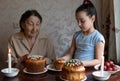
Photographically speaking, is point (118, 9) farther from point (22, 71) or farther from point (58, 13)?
point (22, 71)

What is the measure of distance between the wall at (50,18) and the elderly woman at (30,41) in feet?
2.06

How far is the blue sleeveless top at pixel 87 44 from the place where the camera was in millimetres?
1958

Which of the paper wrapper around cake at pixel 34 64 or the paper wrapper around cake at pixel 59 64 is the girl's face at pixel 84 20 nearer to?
the paper wrapper around cake at pixel 59 64

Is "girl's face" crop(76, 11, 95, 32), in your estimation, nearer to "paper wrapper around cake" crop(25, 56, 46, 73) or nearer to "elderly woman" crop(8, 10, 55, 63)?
"paper wrapper around cake" crop(25, 56, 46, 73)

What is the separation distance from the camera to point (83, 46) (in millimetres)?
2020

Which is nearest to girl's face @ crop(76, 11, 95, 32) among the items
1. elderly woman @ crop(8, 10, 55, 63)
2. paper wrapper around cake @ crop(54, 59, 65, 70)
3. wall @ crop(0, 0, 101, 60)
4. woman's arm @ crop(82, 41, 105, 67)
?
woman's arm @ crop(82, 41, 105, 67)

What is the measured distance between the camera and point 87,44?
1989 millimetres

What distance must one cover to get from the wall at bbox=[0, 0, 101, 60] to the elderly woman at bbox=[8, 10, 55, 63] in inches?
24.8

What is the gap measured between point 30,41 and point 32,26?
168 millimetres

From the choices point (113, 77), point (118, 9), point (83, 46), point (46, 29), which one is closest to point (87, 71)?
point (113, 77)

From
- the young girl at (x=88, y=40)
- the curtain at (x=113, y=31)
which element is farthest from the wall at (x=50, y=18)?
the young girl at (x=88, y=40)

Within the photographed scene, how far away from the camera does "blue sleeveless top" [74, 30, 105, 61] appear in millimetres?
1958

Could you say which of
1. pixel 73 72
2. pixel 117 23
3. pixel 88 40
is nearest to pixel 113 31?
pixel 117 23

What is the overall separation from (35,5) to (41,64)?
1.62 meters
